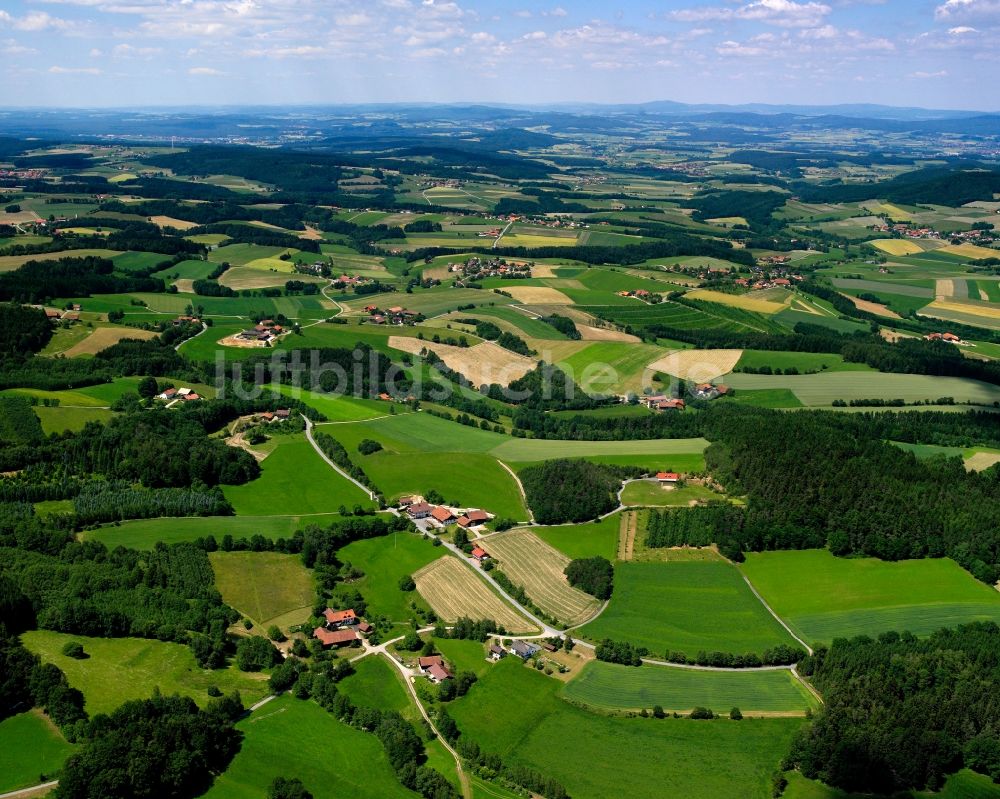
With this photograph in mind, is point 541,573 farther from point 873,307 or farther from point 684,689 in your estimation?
point 873,307

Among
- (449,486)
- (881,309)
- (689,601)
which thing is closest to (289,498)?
(449,486)

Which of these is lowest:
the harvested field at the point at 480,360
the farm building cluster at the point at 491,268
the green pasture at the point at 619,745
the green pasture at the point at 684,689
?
the green pasture at the point at 619,745

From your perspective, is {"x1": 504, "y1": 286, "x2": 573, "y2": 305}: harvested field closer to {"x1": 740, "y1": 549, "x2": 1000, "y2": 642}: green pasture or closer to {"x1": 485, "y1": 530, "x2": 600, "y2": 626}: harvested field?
{"x1": 485, "y1": 530, "x2": 600, "y2": 626}: harvested field

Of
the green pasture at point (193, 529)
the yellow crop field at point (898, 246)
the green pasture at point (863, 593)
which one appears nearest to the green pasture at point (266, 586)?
→ the green pasture at point (193, 529)

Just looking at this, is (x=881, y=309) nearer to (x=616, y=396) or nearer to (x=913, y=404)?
(x=913, y=404)

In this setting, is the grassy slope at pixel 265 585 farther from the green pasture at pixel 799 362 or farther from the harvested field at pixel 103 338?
the green pasture at pixel 799 362
